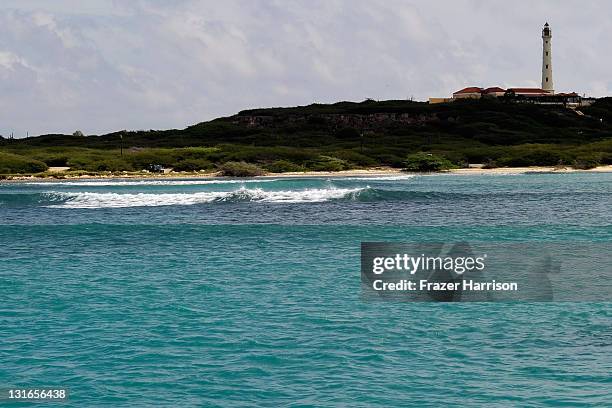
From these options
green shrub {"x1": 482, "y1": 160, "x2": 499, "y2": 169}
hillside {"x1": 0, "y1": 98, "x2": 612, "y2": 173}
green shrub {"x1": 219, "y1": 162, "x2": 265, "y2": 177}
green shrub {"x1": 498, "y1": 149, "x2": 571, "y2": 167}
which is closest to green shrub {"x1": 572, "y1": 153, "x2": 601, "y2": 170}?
hillside {"x1": 0, "y1": 98, "x2": 612, "y2": 173}

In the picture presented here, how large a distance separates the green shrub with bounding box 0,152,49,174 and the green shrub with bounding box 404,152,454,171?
171 ft

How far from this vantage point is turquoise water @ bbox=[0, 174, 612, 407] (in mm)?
12859

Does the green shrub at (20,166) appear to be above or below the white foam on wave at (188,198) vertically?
above

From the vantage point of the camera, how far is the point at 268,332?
16.5 meters

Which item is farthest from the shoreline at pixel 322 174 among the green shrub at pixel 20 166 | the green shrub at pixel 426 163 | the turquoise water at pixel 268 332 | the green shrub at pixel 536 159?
the turquoise water at pixel 268 332

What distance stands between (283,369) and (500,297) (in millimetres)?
7762

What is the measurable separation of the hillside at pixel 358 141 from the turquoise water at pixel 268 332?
77.4m

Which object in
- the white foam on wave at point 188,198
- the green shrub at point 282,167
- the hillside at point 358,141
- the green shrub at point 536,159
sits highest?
the hillside at point 358,141

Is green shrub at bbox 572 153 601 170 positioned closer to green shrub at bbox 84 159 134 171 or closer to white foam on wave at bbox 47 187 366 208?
white foam on wave at bbox 47 187 366 208

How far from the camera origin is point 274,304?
759 inches

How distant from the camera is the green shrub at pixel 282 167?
4176 inches

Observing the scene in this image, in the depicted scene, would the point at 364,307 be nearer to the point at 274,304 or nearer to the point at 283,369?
the point at 274,304

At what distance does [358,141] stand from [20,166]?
2571 inches

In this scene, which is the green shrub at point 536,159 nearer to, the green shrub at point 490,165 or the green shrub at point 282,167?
the green shrub at point 490,165
